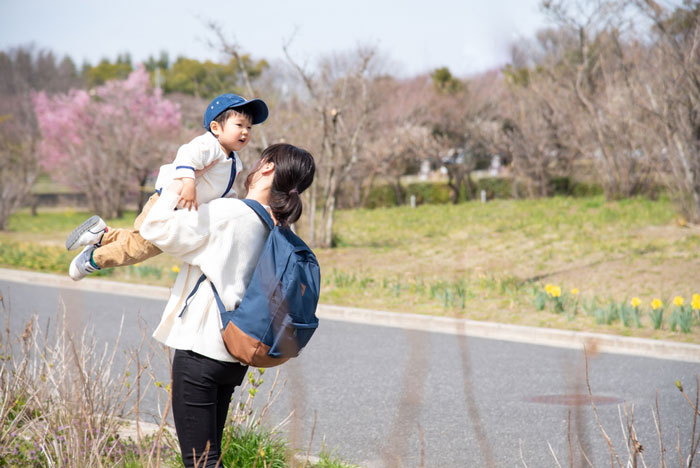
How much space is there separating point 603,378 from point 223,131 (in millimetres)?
4874

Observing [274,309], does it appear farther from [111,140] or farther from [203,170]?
[111,140]

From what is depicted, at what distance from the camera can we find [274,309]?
2432 mm

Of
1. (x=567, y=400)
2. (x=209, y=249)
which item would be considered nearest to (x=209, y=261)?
(x=209, y=249)

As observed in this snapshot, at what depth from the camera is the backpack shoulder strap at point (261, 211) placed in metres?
2.54

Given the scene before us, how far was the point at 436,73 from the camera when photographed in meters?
34.3

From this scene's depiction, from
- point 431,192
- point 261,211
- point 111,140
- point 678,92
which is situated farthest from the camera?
point 431,192

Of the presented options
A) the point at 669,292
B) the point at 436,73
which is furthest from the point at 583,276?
the point at 436,73

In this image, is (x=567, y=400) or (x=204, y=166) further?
(x=567, y=400)

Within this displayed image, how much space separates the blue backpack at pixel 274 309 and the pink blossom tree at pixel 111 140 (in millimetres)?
26814

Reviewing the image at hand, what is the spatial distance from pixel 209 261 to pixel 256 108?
65 centimetres

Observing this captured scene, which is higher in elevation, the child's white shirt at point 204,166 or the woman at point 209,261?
the child's white shirt at point 204,166

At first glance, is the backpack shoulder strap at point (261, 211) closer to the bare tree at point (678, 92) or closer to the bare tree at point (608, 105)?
the bare tree at point (678, 92)

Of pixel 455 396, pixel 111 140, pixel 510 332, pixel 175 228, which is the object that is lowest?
pixel 455 396

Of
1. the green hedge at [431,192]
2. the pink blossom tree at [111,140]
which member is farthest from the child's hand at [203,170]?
the green hedge at [431,192]
